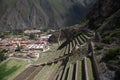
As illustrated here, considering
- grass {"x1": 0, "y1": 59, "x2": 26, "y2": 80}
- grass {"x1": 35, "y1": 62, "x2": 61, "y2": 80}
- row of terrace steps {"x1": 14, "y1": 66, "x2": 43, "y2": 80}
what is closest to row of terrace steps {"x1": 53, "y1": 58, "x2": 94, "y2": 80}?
grass {"x1": 35, "y1": 62, "x2": 61, "y2": 80}

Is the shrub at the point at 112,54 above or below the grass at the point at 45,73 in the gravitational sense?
below

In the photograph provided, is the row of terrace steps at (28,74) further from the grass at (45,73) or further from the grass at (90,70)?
the grass at (90,70)

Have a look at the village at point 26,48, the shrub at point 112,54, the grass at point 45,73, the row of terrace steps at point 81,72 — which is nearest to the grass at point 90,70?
the row of terrace steps at point 81,72

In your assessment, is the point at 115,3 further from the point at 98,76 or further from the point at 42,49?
the point at 98,76

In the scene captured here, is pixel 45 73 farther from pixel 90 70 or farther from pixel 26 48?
pixel 26 48

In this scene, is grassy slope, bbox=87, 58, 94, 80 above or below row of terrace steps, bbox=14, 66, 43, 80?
below

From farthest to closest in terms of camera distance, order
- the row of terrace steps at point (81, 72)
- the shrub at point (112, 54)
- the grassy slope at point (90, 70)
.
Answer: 1. the row of terrace steps at point (81, 72)
2. the shrub at point (112, 54)
3. the grassy slope at point (90, 70)

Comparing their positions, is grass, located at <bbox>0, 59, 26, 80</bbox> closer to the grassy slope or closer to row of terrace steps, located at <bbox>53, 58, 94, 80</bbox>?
row of terrace steps, located at <bbox>53, 58, 94, 80</bbox>

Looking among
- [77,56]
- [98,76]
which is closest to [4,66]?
[77,56]
